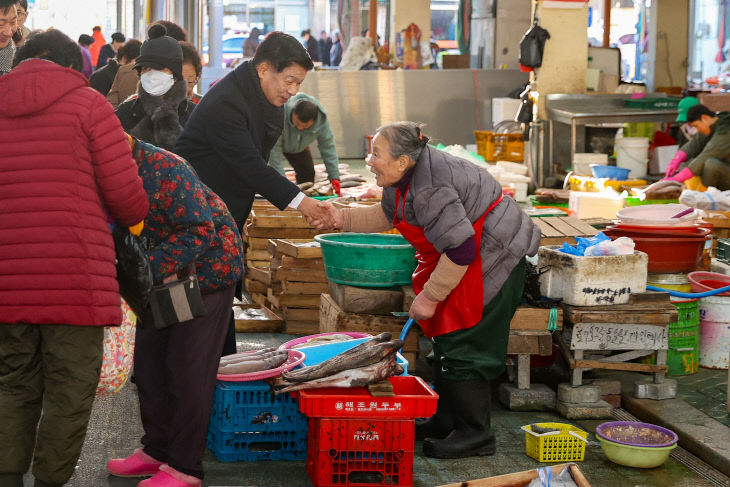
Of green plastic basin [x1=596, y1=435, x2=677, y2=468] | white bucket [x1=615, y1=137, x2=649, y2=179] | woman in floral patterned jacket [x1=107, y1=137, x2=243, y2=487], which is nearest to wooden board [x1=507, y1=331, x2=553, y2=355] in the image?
green plastic basin [x1=596, y1=435, x2=677, y2=468]

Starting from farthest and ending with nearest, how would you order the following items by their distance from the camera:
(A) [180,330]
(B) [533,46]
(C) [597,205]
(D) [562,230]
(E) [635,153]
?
(B) [533,46]
(E) [635,153]
(C) [597,205]
(D) [562,230]
(A) [180,330]

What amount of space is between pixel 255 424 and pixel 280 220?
3.57 metres

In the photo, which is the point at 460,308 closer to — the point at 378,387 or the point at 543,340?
the point at 378,387

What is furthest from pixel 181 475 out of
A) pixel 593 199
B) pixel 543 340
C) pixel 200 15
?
pixel 200 15

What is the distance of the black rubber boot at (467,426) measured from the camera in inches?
192

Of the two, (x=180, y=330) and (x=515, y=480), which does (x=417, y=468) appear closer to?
(x=515, y=480)

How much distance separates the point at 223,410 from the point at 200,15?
25384 mm

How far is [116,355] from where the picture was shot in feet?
12.4

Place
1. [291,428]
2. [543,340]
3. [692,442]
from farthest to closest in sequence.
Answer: [543,340] → [692,442] → [291,428]

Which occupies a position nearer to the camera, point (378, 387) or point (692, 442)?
point (378, 387)

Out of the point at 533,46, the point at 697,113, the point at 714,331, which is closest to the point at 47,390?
the point at 714,331

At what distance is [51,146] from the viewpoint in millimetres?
3367

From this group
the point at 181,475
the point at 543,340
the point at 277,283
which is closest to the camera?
the point at 181,475

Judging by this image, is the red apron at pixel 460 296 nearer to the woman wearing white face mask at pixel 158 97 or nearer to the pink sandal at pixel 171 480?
the pink sandal at pixel 171 480
